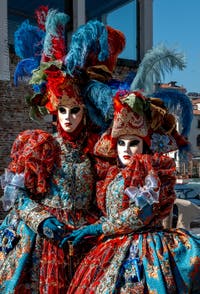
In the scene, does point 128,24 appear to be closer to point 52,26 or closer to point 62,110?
point 52,26

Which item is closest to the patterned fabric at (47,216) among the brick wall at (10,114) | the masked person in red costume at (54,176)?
the masked person in red costume at (54,176)

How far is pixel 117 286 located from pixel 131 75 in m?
1.14

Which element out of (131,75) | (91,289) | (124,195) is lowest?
(91,289)

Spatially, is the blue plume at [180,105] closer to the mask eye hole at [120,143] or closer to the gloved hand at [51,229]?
the mask eye hole at [120,143]

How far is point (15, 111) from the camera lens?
8227 mm

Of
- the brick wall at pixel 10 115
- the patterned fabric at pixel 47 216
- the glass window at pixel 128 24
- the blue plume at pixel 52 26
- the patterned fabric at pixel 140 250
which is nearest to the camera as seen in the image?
the patterned fabric at pixel 140 250

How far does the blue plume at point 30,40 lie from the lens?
289 cm

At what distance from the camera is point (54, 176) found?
2.59 metres

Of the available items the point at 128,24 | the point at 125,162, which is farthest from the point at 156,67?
the point at 128,24

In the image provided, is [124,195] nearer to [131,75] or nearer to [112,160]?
[112,160]

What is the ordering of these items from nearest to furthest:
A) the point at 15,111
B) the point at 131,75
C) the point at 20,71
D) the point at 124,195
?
the point at 124,195
the point at 131,75
the point at 20,71
the point at 15,111

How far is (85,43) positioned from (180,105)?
0.59 metres

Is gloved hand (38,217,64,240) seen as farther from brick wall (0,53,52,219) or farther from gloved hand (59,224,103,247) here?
brick wall (0,53,52,219)

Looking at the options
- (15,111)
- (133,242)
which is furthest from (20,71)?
(15,111)
